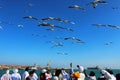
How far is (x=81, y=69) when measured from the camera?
14.9 meters

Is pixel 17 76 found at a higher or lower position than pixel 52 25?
lower

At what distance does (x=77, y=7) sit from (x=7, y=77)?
16216 millimetres

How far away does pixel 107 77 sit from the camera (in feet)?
43.9

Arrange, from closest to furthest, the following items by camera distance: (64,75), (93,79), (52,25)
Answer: (93,79)
(64,75)
(52,25)

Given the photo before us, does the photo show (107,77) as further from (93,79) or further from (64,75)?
(64,75)

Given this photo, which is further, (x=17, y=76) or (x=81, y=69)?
(x=17, y=76)

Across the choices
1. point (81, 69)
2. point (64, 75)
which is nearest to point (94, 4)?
point (64, 75)

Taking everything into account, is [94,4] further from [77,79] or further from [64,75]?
[77,79]

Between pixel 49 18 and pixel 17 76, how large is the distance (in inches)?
782

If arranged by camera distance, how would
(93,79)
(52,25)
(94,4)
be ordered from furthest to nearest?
1. (52,25)
2. (94,4)
3. (93,79)

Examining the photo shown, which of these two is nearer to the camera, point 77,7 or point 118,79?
point 118,79

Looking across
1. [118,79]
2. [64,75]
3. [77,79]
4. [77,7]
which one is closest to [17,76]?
[64,75]

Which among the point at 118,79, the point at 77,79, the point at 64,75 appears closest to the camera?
the point at 118,79

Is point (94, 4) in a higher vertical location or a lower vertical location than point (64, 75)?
higher
